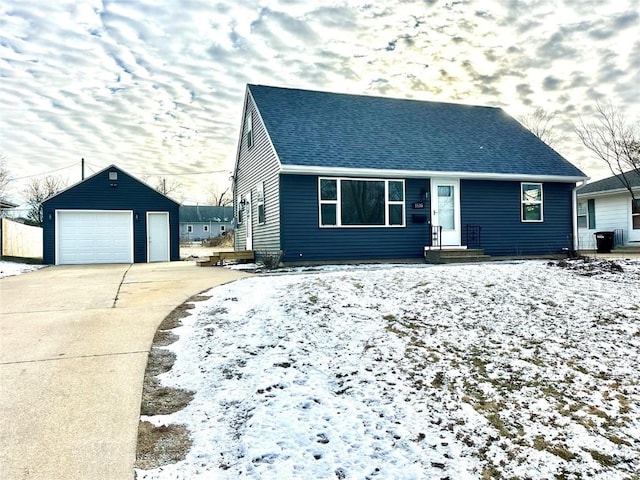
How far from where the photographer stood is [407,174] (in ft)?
41.0

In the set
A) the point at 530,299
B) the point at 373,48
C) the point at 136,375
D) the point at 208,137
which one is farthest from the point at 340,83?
the point at 136,375

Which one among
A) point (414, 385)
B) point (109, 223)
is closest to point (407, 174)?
point (414, 385)

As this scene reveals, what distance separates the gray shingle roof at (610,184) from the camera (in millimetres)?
19047

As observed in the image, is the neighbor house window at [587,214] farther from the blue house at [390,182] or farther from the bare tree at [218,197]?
the bare tree at [218,197]

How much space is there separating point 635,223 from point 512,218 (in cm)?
906

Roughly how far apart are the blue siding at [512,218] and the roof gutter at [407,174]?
311mm

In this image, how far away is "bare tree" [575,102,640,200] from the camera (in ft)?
49.2

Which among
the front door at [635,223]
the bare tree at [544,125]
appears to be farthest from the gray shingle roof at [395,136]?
the bare tree at [544,125]

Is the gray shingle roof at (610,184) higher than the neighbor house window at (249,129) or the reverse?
the reverse

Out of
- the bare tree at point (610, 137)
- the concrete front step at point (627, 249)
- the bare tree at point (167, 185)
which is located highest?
the bare tree at point (167, 185)

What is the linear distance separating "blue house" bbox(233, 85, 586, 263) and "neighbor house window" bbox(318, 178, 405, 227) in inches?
1.1

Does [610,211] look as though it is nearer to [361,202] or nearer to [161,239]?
[361,202]

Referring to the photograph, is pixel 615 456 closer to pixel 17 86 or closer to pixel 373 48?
pixel 373 48

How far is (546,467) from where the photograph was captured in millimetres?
2471
